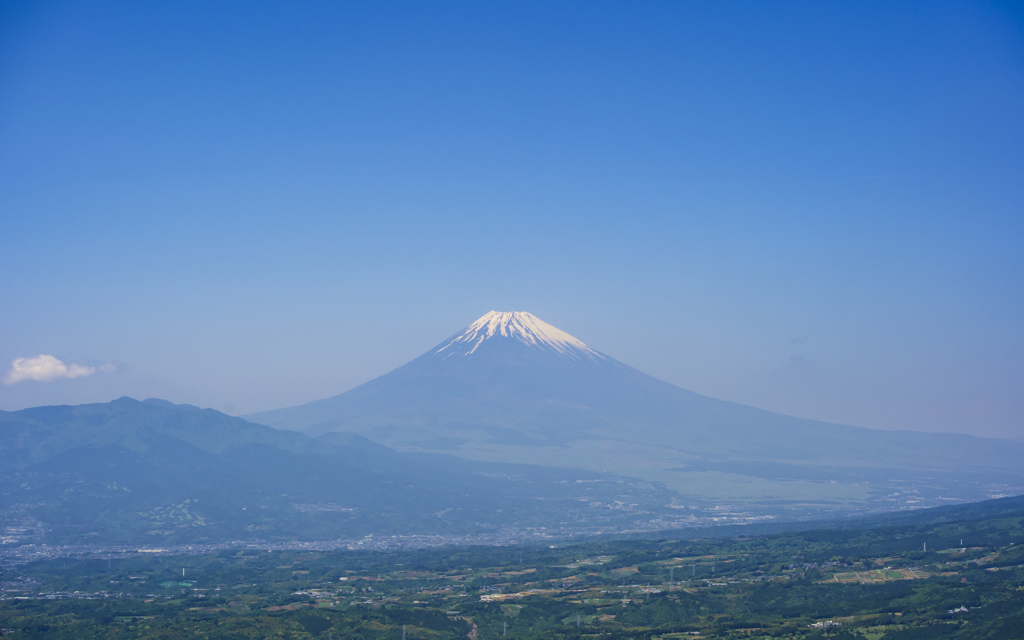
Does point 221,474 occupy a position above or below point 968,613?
above

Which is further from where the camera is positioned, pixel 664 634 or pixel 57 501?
pixel 57 501

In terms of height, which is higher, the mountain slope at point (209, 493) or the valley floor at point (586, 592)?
the mountain slope at point (209, 493)

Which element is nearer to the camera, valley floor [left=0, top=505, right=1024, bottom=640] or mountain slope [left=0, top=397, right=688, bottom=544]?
valley floor [left=0, top=505, right=1024, bottom=640]

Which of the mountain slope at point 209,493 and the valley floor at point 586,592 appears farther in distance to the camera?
the mountain slope at point 209,493

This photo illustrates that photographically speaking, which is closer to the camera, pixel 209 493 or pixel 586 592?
pixel 586 592

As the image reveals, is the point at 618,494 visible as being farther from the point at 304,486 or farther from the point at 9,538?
the point at 9,538

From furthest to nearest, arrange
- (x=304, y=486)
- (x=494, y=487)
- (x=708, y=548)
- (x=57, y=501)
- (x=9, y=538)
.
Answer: (x=494, y=487) < (x=304, y=486) < (x=57, y=501) < (x=9, y=538) < (x=708, y=548)

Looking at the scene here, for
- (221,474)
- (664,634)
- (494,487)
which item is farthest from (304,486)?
(664,634)

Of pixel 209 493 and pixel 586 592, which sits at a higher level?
pixel 209 493

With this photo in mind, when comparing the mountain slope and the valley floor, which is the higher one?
the mountain slope

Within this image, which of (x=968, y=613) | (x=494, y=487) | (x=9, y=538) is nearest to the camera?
(x=968, y=613)
